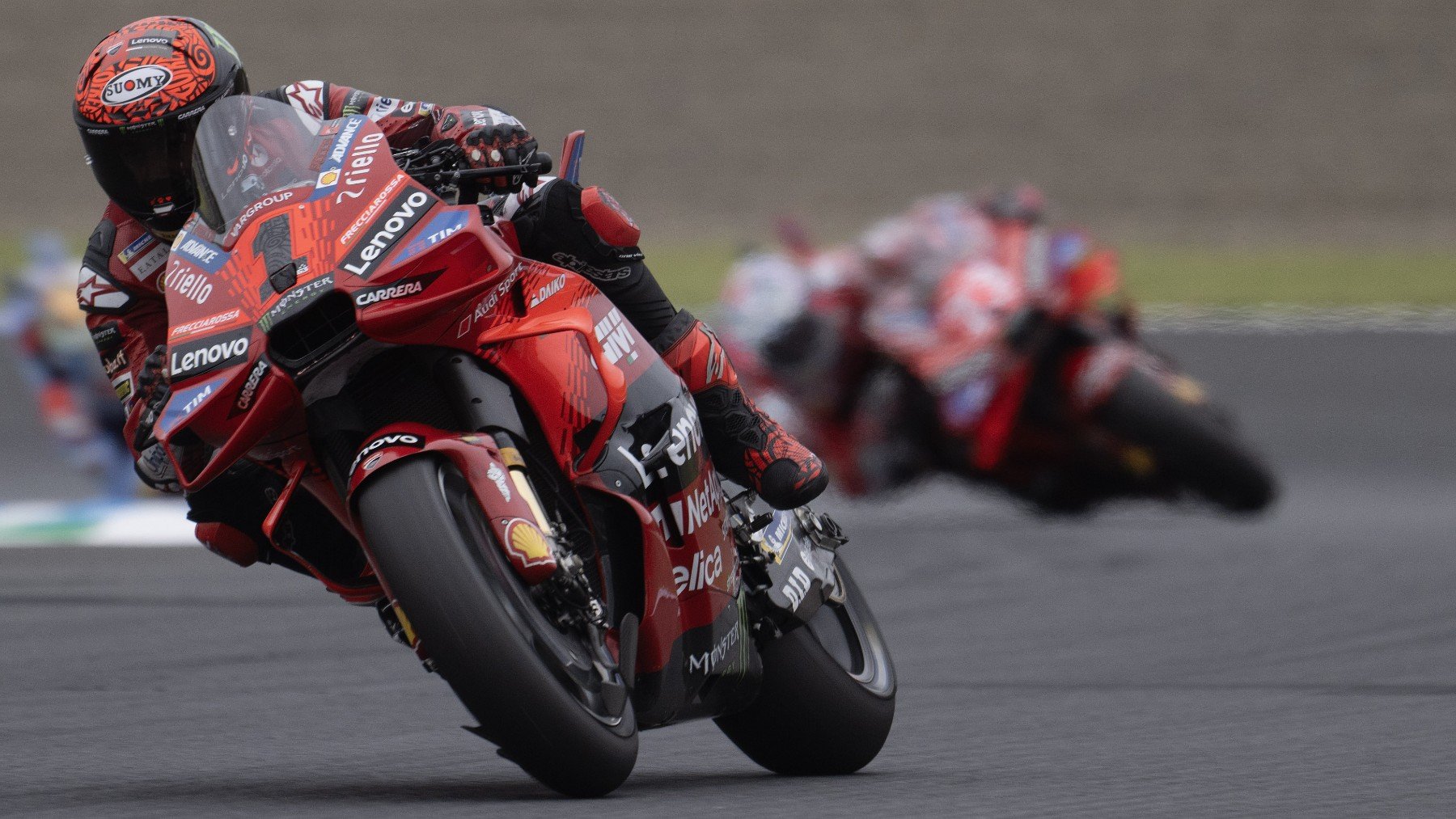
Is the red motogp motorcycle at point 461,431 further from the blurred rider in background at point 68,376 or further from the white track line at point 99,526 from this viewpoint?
the blurred rider in background at point 68,376

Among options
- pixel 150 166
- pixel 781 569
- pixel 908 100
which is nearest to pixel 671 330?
pixel 781 569

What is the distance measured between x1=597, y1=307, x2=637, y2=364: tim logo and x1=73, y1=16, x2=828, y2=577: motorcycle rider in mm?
147

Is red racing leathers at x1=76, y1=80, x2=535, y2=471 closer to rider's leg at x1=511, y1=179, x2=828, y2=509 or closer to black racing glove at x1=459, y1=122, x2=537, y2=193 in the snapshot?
black racing glove at x1=459, y1=122, x2=537, y2=193

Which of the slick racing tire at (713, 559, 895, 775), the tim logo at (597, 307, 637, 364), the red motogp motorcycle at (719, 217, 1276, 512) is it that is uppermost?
the tim logo at (597, 307, 637, 364)

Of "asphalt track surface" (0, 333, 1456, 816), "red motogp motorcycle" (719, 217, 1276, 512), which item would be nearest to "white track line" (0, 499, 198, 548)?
"asphalt track surface" (0, 333, 1456, 816)

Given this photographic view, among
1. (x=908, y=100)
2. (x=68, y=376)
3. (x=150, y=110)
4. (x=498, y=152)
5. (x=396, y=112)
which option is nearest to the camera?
(x=150, y=110)

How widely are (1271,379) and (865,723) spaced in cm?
793

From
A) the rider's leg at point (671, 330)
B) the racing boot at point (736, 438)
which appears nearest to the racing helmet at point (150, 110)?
the rider's leg at point (671, 330)

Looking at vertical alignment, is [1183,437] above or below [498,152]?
below

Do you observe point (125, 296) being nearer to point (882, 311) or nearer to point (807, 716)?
point (807, 716)

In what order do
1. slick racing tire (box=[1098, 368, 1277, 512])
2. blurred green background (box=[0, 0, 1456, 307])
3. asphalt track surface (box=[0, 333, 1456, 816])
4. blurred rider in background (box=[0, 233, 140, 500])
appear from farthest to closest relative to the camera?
blurred green background (box=[0, 0, 1456, 307]), blurred rider in background (box=[0, 233, 140, 500]), slick racing tire (box=[1098, 368, 1277, 512]), asphalt track surface (box=[0, 333, 1456, 816])

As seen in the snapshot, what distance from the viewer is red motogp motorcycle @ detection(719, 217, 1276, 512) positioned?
9078 millimetres

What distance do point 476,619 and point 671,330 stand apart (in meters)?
1.05

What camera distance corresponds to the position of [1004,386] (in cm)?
934
